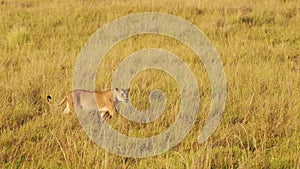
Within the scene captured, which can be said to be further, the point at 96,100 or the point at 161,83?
the point at 161,83

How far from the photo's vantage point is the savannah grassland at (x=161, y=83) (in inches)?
148

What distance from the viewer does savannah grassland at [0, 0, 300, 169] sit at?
377cm

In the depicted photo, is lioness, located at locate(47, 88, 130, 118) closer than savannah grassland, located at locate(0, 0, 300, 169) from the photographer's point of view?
No

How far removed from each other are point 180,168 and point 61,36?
6835 millimetres

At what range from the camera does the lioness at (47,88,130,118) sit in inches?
195

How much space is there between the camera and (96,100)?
16.7ft

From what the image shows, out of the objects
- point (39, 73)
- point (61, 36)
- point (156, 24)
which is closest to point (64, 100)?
point (39, 73)

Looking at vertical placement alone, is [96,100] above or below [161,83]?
below

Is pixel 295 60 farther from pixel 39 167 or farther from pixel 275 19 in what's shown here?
pixel 39 167

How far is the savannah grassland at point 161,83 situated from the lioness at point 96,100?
0.68 ft

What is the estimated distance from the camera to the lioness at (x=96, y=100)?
4953 mm

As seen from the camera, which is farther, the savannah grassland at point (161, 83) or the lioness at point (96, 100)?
the lioness at point (96, 100)

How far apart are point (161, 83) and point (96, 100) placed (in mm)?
1338

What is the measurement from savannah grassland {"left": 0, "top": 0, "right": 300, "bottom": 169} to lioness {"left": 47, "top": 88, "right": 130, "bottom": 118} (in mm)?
208
